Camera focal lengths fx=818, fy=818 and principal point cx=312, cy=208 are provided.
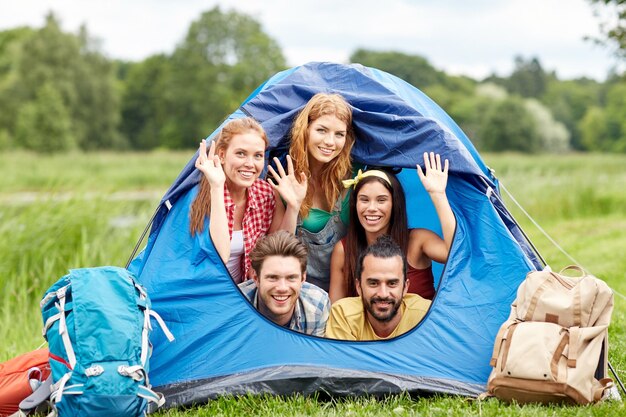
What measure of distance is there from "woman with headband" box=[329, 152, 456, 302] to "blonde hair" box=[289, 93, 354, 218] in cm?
11

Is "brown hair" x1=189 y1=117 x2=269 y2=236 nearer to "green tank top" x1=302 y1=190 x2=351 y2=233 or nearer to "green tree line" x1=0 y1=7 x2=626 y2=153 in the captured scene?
"green tank top" x1=302 y1=190 x2=351 y2=233

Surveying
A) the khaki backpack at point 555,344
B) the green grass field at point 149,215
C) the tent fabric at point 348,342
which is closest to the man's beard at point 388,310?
the tent fabric at point 348,342

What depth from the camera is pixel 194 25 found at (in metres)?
38.1

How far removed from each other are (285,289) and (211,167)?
693 millimetres

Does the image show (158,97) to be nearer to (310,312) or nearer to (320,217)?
(320,217)

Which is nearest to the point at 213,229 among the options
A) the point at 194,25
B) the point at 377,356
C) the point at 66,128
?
the point at 377,356

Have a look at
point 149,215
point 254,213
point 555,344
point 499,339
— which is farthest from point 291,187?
point 149,215

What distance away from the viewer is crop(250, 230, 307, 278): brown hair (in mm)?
3836

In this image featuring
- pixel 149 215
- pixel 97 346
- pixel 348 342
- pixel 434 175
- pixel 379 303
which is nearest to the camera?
pixel 97 346

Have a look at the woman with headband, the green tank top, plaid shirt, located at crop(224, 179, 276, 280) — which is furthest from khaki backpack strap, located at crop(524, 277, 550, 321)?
plaid shirt, located at crop(224, 179, 276, 280)

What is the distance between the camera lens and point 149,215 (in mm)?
8789

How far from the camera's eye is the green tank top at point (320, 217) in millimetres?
4434

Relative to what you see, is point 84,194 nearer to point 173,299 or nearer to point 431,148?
point 173,299

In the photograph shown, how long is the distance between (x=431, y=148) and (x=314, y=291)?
36.7 inches
